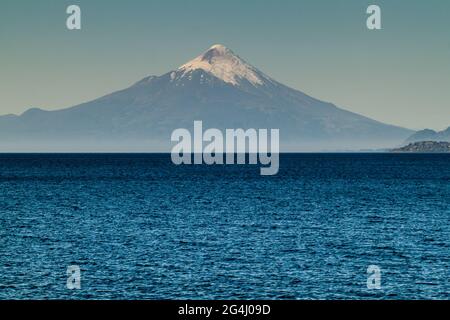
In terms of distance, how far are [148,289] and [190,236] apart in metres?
17.9

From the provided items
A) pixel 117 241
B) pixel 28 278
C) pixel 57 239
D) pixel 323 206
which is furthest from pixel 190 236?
pixel 323 206

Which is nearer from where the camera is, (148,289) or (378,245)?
(148,289)

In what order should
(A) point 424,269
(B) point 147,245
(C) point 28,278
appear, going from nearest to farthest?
1. (C) point 28,278
2. (A) point 424,269
3. (B) point 147,245

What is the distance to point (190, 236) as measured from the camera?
49.8 meters

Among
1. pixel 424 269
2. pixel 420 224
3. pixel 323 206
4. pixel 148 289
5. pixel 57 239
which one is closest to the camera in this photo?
pixel 148 289

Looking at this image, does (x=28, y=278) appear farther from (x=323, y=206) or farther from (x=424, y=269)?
(x=323, y=206)

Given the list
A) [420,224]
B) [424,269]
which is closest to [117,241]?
[424,269]

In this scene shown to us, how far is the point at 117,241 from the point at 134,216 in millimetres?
17186

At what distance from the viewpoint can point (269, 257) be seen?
1602 inches

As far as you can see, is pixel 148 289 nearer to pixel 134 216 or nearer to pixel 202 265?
pixel 202 265
